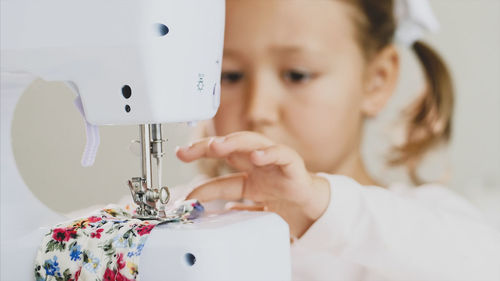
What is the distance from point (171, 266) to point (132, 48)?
0.61 feet

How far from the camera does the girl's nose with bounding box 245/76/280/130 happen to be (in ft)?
3.66

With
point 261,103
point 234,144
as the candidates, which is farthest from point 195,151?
point 261,103

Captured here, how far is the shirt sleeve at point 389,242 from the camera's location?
805 mm

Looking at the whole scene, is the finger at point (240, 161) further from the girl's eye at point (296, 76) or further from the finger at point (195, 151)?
the girl's eye at point (296, 76)

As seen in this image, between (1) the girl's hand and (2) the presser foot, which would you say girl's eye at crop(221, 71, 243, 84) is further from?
(2) the presser foot

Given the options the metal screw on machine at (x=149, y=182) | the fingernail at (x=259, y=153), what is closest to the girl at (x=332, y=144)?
the fingernail at (x=259, y=153)

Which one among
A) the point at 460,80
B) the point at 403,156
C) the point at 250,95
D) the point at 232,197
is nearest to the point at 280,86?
the point at 250,95

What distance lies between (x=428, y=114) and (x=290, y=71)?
21.3 inches

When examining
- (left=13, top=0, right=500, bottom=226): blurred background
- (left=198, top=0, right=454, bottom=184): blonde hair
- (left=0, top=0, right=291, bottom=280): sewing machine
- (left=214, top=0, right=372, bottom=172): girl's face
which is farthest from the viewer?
(left=13, top=0, right=500, bottom=226): blurred background

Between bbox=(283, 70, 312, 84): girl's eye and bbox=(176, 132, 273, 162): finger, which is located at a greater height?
bbox=(283, 70, 312, 84): girl's eye

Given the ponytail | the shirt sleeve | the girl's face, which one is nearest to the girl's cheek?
the girl's face

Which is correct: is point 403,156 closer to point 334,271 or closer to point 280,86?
point 280,86

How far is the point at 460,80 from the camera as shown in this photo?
1.79 meters

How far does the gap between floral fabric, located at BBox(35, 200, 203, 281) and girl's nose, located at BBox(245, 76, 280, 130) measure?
0.51 meters
